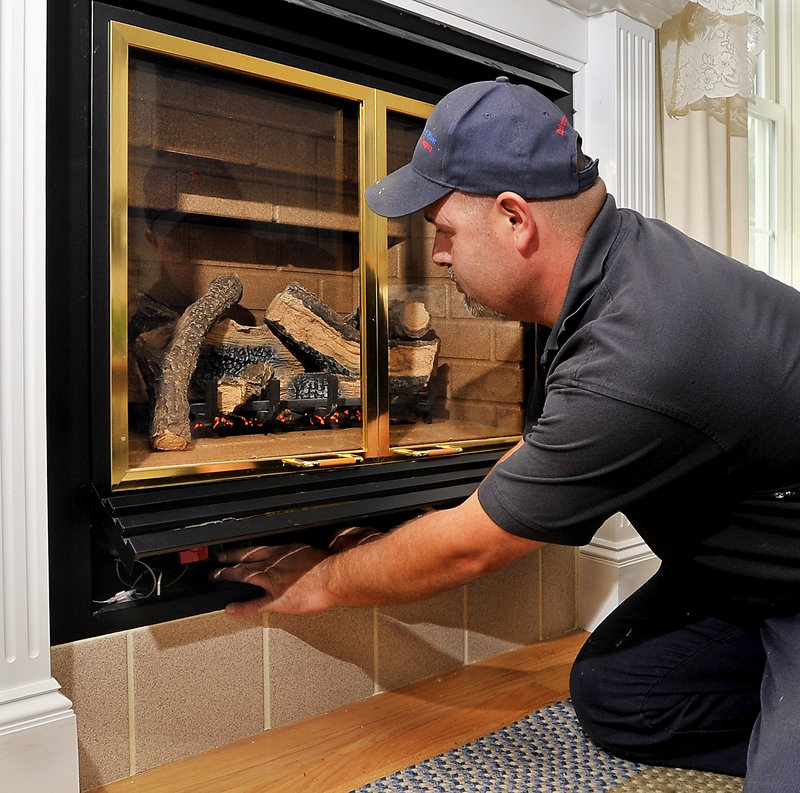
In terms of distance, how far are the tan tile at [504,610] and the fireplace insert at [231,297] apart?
323 millimetres

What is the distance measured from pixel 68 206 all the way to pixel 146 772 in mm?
968

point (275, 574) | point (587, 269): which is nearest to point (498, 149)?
point (587, 269)

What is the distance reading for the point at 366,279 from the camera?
5.35 ft

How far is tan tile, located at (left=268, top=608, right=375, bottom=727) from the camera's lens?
1609 millimetres

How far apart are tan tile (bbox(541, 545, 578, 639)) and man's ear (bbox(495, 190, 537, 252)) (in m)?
1.08

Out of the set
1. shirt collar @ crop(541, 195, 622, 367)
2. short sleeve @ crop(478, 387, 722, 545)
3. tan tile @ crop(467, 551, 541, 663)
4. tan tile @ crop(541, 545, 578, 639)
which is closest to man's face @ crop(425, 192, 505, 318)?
shirt collar @ crop(541, 195, 622, 367)

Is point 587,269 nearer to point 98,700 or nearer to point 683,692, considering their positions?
point 683,692

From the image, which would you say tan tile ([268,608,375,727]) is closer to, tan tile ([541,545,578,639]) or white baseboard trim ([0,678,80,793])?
white baseboard trim ([0,678,80,793])

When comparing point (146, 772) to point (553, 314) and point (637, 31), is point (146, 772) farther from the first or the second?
point (637, 31)

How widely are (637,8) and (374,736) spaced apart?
1778mm

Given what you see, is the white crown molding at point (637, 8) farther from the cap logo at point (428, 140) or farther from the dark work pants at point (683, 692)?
the dark work pants at point (683, 692)

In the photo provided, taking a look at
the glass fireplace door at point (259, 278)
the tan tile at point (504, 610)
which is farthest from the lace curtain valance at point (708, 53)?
the tan tile at point (504, 610)

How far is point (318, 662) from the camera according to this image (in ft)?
5.46

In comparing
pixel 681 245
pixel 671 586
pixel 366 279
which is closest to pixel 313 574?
pixel 366 279
